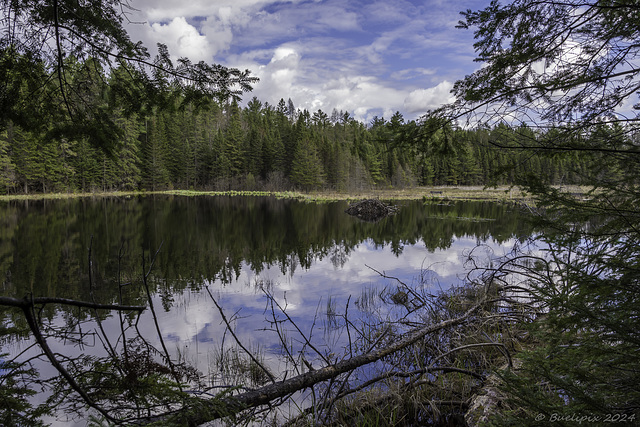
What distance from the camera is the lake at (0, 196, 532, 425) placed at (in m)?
5.48

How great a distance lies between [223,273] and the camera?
33.1 feet

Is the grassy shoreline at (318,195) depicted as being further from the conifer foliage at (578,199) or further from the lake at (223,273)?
the conifer foliage at (578,199)

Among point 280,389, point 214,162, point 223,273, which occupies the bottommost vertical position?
point 223,273

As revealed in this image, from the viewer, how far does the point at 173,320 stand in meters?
6.65

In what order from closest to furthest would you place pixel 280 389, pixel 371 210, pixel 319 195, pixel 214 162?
pixel 280 389, pixel 371 210, pixel 319 195, pixel 214 162

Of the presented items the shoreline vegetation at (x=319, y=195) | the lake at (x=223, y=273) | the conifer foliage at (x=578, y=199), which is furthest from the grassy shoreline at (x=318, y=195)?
the conifer foliage at (x=578, y=199)

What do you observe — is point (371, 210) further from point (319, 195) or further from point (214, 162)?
point (214, 162)

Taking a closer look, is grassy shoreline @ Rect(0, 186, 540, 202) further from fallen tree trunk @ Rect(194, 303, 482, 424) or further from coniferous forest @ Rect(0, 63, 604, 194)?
fallen tree trunk @ Rect(194, 303, 482, 424)

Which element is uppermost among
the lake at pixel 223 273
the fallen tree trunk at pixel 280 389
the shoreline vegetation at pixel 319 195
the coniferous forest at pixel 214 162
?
the coniferous forest at pixel 214 162

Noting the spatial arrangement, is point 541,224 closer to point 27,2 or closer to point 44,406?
point 44,406

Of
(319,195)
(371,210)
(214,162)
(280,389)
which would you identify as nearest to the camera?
(280,389)

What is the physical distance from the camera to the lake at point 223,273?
548cm

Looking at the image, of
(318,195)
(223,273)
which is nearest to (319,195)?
(318,195)

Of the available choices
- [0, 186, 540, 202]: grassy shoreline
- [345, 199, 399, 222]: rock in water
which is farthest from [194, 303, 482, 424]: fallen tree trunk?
[0, 186, 540, 202]: grassy shoreline
